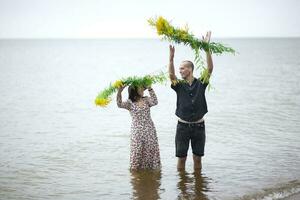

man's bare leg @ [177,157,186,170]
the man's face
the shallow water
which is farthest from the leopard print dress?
the man's face

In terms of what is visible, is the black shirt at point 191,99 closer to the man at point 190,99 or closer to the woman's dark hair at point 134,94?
the man at point 190,99

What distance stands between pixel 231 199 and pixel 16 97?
17567 mm

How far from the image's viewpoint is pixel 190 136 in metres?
8.12

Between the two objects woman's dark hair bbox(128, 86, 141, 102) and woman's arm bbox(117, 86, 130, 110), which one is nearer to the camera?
woman's arm bbox(117, 86, 130, 110)

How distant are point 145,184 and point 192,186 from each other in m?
0.78

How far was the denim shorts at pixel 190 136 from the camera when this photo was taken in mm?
8039

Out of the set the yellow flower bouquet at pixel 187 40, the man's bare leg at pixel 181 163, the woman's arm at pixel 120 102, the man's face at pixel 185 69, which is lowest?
the man's bare leg at pixel 181 163

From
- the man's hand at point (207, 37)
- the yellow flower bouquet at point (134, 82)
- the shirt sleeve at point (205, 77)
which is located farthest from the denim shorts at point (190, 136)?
the man's hand at point (207, 37)

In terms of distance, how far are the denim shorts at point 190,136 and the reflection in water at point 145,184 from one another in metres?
0.72

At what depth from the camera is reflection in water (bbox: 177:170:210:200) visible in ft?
25.9

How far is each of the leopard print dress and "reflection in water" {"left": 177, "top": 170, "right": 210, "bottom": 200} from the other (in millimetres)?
595

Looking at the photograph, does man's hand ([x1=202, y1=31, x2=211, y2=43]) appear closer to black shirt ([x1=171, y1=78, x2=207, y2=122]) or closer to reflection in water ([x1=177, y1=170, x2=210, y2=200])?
black shirt ([x1=171, y1=78, x2=207, y2=122])

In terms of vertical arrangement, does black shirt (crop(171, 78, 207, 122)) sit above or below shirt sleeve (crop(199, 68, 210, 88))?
below

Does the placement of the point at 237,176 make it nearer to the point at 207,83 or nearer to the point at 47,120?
the point at 207,83
